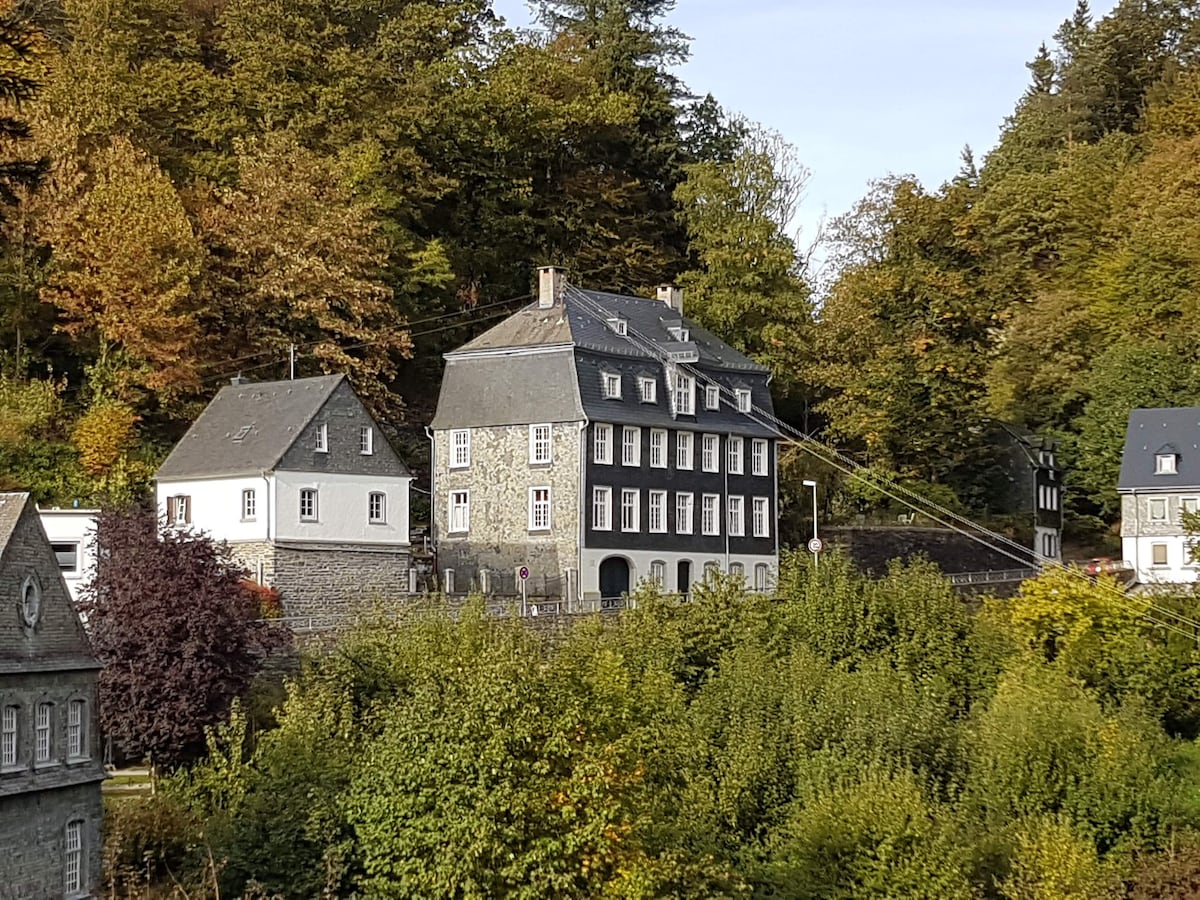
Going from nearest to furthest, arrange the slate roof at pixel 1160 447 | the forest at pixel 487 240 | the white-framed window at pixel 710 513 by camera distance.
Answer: the forest at pixel 487 240 < the white-framed window at pixel 710 513 < the slate roof at pixel 1160 447

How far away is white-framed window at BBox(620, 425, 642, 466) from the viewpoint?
2263 inches

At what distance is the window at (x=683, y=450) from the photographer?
59.4 metres

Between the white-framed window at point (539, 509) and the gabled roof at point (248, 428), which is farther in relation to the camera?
the white-framed window at point (539, 509)

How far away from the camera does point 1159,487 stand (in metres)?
63.9

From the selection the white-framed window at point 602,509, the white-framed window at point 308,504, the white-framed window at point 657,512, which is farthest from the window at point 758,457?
the white-framed window at point 308,504

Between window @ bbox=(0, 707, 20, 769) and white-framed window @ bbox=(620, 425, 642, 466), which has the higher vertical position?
white-framed window @ bbox=(620, 425, 642, 466)

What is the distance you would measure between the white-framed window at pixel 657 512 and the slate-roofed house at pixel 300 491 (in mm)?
8711

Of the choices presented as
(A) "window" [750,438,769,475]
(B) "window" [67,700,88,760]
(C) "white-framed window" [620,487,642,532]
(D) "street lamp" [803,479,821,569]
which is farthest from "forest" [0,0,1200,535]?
(B) "window" [67,700,88,760]

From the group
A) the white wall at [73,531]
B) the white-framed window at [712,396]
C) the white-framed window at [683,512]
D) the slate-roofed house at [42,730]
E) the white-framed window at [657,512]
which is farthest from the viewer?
the white-framed window at [712,396]

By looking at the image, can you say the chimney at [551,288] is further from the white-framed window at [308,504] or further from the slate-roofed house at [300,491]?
the white-framed window at [308,504]

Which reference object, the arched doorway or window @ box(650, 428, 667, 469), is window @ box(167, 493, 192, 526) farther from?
window @ box(650, 428, 667, 469)

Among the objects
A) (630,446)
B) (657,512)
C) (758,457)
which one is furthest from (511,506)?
(758,457)

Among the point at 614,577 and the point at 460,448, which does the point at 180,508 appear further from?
the point at 614,577

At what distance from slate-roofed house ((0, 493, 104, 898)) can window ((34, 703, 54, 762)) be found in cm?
2
